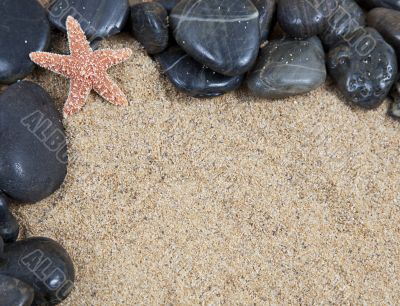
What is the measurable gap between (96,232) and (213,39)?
1.10 meters

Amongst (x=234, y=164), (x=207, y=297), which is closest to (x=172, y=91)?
(x=234, y=164)

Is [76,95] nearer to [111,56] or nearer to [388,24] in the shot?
[111,56]

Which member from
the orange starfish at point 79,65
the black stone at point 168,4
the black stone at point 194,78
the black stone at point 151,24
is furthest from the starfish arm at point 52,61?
the black stone at point 168,4

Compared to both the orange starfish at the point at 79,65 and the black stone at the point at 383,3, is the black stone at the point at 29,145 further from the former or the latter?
the black stone at the point at 383,3

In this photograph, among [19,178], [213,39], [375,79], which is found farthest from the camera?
[375,79]

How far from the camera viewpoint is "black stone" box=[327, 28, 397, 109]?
8.96 ft

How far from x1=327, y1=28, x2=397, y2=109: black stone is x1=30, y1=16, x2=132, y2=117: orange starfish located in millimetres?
1187

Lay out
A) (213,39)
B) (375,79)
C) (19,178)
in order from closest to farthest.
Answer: (19,178), (213,39), (375,79)

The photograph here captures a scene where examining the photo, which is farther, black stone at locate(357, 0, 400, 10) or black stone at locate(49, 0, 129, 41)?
black stone at locate(357, 0, 400, 10)

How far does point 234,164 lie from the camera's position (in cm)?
264

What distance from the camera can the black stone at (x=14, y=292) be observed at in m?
2.01

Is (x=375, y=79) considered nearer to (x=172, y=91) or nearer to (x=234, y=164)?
(x=234, y=164)

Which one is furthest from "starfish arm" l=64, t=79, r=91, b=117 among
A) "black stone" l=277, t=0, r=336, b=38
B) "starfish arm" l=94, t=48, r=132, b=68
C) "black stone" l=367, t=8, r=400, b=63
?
"black stone" l=367, t=8, r=400, b=63

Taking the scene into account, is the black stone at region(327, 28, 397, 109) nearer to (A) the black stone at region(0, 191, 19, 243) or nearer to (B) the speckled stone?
(B) the speckled stone
